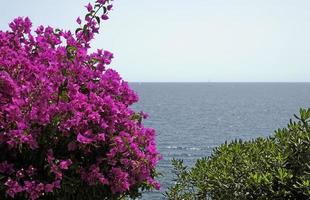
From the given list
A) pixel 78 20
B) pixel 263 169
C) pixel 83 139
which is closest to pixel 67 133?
pixel 83 139

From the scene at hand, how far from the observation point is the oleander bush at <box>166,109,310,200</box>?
6.03 m

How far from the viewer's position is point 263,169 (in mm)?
6504

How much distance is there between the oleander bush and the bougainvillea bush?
41.3 inches

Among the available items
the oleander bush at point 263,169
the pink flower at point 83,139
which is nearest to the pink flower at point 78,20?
the pink flower at point 83,139

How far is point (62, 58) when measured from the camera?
20.5 ft

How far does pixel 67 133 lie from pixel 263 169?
2.95 m

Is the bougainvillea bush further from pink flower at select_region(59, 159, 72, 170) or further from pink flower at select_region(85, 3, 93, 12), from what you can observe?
pink flower at select_region(85, 3, 93, 12)

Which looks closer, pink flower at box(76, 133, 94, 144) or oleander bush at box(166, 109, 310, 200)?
pink flower at box(76, 133, 94, 144)

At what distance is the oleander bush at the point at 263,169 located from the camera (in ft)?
19.8

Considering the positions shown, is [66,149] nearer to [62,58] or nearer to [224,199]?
[62,58]

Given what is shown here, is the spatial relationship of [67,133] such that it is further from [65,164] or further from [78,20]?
[78,20]

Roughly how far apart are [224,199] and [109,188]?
1931 mm

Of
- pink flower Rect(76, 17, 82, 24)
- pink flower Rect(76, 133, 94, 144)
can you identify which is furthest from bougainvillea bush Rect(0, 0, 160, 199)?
pink flower Rect(76, 17, 82, 24)

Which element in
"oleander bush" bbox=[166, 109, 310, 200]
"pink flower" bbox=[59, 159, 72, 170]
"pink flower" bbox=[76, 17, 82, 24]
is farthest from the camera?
"pink flower" bbox=[76, 17, 82, 24]
